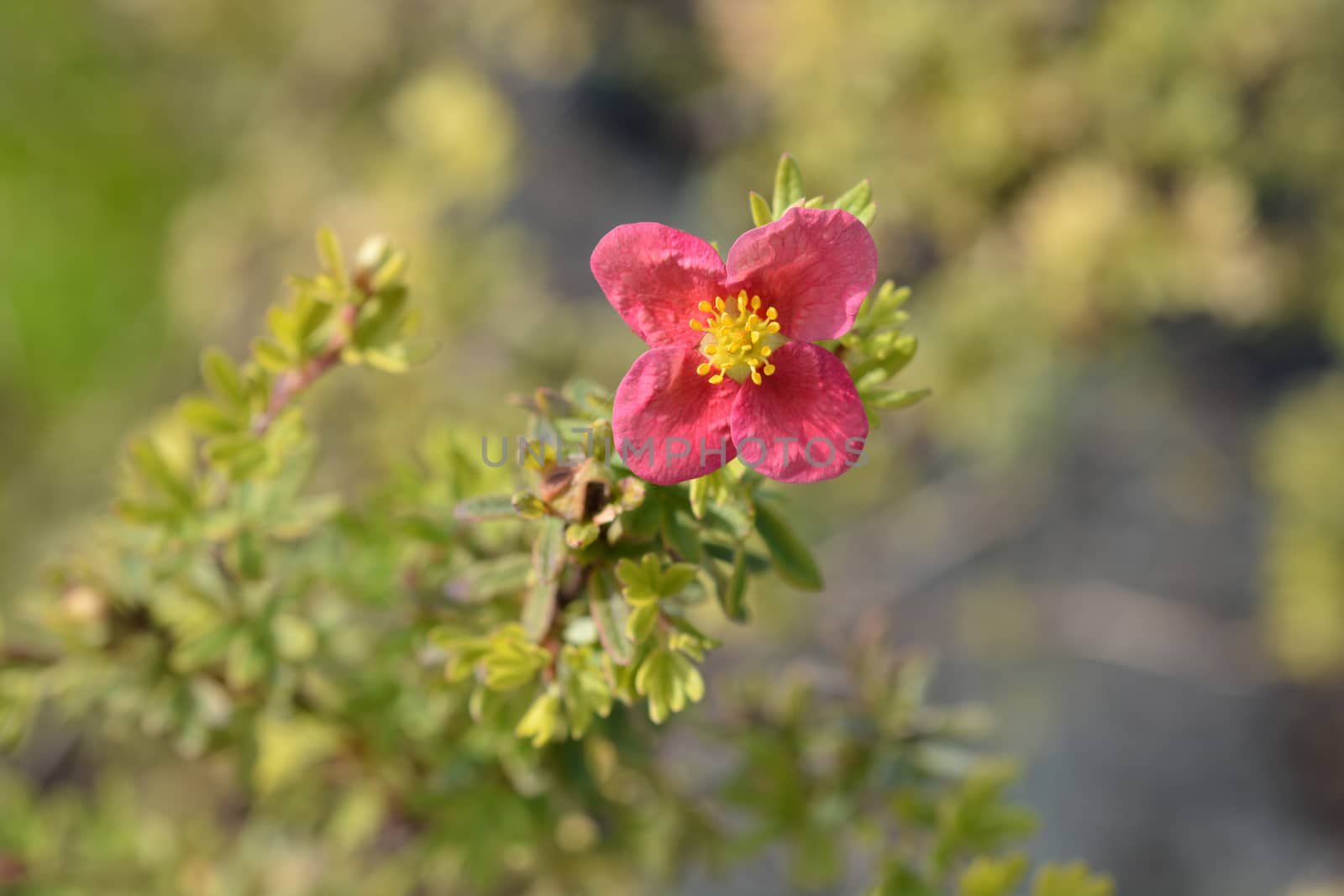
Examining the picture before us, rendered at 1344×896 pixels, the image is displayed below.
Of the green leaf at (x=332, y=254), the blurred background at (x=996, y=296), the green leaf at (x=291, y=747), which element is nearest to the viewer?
the green leaf at (x=332, y=254)

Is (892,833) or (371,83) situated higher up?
(371,83)

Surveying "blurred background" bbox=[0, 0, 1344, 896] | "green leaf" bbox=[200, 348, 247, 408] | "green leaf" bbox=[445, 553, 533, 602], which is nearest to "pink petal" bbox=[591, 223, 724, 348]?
"green leaf" bbox=[445, 553, 533, 602]

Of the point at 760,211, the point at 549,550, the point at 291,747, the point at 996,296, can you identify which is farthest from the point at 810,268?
the point at 996,296

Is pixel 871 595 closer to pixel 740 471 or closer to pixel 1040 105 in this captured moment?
pixel 1040 105

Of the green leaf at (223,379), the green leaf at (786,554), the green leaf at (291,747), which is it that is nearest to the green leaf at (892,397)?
the green leaf at (786,554)

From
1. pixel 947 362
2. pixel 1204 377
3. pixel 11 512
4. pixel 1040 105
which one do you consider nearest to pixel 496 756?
pixel 947 362

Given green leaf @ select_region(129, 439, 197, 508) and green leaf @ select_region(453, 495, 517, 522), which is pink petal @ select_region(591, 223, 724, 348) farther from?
green leaf @ select_region(129, 439, 197, 508)

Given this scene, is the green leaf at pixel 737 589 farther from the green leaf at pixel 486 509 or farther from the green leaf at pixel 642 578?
the green leaf at pixel 486 509
